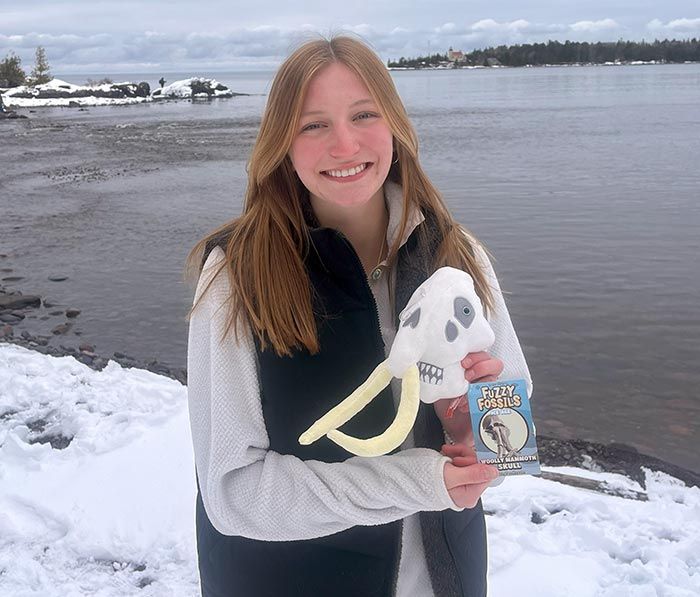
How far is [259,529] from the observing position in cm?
179

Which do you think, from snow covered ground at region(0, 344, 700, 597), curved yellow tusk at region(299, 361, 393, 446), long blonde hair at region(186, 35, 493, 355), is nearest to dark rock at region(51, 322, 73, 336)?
snow covered ground at region(0, 344, 700, 597)

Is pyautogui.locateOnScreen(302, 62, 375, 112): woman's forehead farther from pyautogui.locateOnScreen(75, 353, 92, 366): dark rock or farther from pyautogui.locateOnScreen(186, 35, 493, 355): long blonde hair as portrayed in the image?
pyautogui.locateOnScreen(75, 353, 92, 366): dark rock

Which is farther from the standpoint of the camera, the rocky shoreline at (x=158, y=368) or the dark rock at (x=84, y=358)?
the dark rock at (x=84, y=358)

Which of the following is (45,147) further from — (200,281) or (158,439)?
(200,281)

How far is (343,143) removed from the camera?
194cm

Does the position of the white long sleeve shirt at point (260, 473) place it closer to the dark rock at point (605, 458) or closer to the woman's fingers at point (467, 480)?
the woman's fingers at point (467, 480)

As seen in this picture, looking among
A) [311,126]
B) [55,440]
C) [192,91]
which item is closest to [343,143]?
[311,126]

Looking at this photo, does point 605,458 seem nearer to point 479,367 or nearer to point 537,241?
point 479,367

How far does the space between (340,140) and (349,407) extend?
0.74 meters

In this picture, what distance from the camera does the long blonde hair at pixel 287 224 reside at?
6.14 feet

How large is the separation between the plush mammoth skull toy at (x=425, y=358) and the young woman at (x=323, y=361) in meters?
0.06

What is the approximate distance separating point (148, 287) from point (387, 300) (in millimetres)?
10393

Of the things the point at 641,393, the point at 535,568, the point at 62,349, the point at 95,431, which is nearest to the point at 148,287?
the point at 62,349

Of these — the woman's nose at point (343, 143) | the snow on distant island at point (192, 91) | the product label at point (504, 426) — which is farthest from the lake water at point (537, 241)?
the snow on distant island at point (192, 91)
